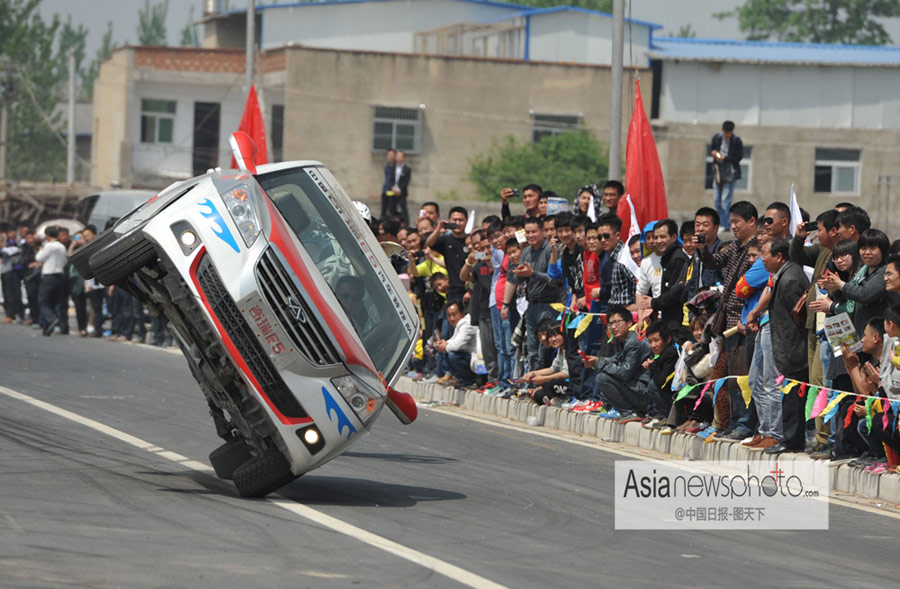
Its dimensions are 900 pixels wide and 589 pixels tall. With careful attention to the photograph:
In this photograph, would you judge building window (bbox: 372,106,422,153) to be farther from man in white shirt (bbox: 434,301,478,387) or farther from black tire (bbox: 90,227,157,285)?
black tire (bbox: 90,227,157,285)

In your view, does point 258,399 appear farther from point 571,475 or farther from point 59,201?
point 59,201

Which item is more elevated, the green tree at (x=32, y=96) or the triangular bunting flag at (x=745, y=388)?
the green tree at (x=32, y=96)

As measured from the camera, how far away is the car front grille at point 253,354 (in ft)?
29.5

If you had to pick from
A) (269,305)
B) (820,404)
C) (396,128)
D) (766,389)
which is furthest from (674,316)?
(396,128)

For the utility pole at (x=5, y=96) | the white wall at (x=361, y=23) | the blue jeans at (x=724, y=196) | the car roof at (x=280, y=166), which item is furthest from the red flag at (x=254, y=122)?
the white wall at (x=361, y=23)

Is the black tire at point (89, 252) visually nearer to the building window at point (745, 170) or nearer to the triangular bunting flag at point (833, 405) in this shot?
the triangular bunting flag at point (833, 405)

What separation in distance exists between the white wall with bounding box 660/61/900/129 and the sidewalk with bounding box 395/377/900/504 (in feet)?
103

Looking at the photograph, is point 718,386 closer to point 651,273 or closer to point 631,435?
point 631,435

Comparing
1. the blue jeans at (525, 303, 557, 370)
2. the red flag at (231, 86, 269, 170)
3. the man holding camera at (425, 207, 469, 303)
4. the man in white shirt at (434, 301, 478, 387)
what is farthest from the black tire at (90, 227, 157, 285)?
the red flag at (231, 86, 269, 170)

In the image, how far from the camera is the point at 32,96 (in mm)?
66250

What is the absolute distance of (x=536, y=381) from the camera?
51.6 ft

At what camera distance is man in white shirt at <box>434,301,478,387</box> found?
17.6 metres

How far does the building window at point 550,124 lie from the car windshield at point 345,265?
39357 mm

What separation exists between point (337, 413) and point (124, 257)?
1739mm
